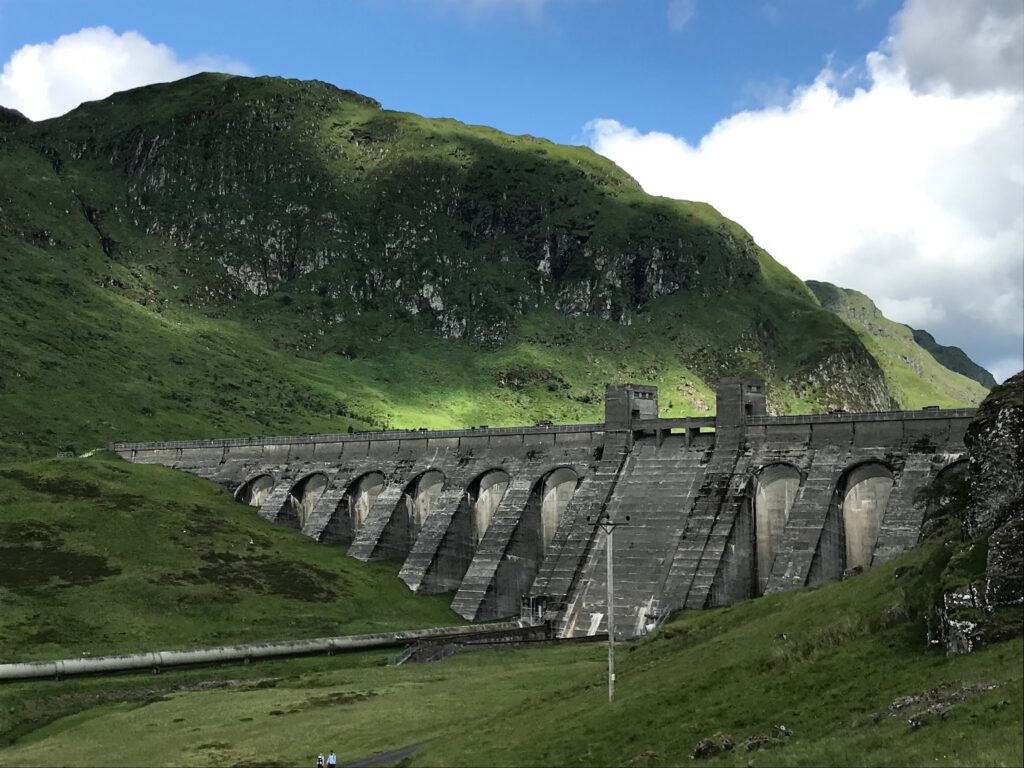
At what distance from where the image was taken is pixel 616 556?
3957 inches

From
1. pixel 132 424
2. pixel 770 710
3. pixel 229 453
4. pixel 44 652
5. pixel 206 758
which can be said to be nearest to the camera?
pixel 770 710

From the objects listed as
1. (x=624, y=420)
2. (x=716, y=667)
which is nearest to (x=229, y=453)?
(x=624, y=420)

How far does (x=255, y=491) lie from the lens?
148 metres

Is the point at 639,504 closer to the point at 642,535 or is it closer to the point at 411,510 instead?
the point at 642,535

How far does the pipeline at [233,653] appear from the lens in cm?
8044

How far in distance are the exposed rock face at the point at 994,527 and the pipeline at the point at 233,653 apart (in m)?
55.7

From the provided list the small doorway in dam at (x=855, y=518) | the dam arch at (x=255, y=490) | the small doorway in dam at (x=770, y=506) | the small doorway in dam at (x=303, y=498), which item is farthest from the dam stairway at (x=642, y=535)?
the dam arch at (x=255, y=490)

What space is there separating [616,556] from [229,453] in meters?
72.9

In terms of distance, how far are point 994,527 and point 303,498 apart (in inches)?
4332

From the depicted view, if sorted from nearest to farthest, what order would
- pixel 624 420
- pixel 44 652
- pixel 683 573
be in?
pixel 44 652 → pixel 683 573 → pixel 624 420

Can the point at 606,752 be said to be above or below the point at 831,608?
below

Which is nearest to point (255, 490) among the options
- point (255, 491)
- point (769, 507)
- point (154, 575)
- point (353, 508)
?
point (255, 491)

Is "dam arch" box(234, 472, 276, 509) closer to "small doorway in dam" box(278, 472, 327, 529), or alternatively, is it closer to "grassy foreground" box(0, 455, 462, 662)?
"small doorway in dam" box(278, 472, 327, 529)

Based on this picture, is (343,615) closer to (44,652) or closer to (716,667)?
(44,652)
